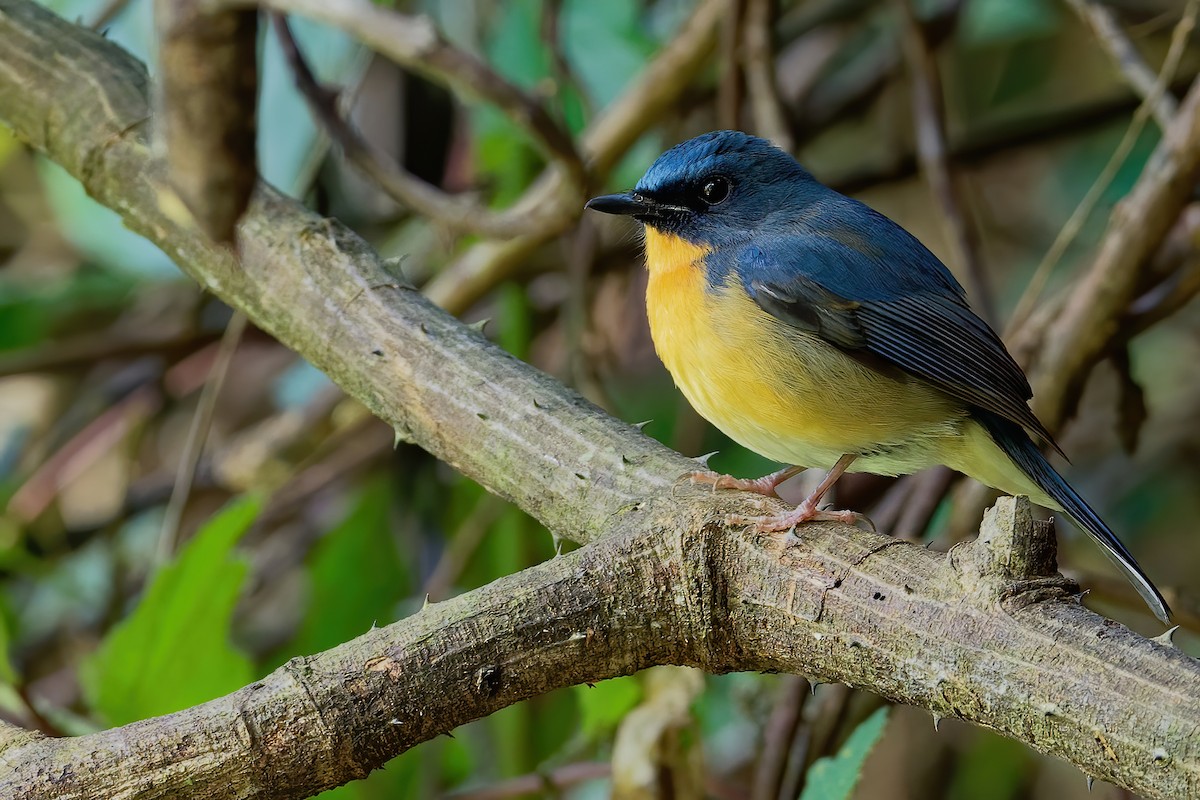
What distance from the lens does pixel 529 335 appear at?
4.50 m

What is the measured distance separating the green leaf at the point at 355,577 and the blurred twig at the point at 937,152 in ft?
7.18

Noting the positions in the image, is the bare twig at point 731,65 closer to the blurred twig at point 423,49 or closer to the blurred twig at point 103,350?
the blurred twig at point 423,49

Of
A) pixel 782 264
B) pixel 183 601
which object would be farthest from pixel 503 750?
pixel 782 264

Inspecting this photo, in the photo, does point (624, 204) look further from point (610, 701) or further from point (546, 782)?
point (546, 782)

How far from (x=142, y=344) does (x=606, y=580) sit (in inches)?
139

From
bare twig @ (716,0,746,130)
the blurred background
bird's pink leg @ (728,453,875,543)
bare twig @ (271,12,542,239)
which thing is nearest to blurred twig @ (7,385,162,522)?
the blurred background

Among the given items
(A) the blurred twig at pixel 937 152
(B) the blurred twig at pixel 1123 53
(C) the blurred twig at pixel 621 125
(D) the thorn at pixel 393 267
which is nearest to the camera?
(D) the thorn at pixel 393 267

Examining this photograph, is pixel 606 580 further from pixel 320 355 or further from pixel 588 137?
pixel 588 137

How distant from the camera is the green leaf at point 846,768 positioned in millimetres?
2195

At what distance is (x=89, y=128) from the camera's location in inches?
110

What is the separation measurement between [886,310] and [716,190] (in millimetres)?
576

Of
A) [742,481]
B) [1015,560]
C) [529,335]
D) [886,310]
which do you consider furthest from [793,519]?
[529,335]

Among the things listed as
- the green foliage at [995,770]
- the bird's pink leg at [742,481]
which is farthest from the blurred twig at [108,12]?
the green foliage at [995,770]

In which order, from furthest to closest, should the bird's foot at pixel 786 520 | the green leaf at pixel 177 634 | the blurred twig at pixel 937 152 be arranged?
the blurred twig at pixel 937 152 → the green leaf at pixel 177 634 → the bird's foot at pixel 786 520
